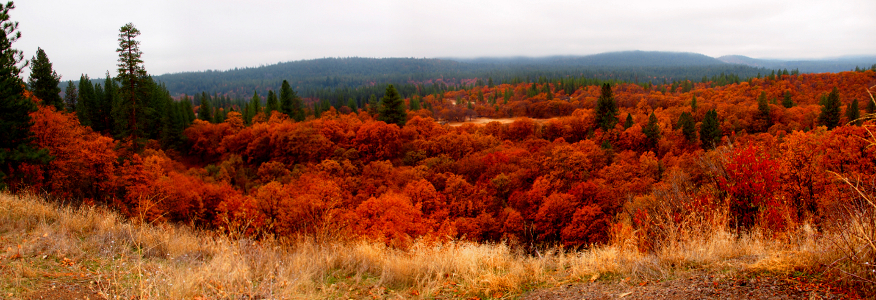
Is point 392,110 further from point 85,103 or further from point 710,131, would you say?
point 710,131

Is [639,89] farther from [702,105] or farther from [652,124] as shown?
[652,124]

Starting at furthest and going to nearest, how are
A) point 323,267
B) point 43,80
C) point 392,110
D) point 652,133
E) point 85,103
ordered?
1. point 392,110
2. point 652,133
3. point 85,103
4. point 43,80
5. point 323,267

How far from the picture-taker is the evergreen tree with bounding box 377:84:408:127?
194ft

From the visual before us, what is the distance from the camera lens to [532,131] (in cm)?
7156

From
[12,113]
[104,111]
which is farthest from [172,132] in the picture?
[12,113]

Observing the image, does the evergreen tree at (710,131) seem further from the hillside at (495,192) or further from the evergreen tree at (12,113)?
the evergreen tree at (12,113)

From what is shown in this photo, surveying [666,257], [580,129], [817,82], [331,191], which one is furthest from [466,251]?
[817,82]

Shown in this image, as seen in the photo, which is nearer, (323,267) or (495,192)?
(323,267)

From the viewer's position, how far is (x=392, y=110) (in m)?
59.3

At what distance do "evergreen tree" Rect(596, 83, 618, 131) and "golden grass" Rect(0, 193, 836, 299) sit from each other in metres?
57.1

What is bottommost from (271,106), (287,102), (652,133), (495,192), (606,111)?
(495,192)

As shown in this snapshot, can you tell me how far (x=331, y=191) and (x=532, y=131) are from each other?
4841 cm

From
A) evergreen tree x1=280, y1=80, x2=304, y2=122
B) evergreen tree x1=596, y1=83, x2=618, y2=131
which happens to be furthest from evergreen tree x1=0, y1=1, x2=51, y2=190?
evergreen tree x1=596, y1=83, x2=618, y2=131

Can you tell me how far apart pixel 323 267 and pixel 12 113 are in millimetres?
25498
